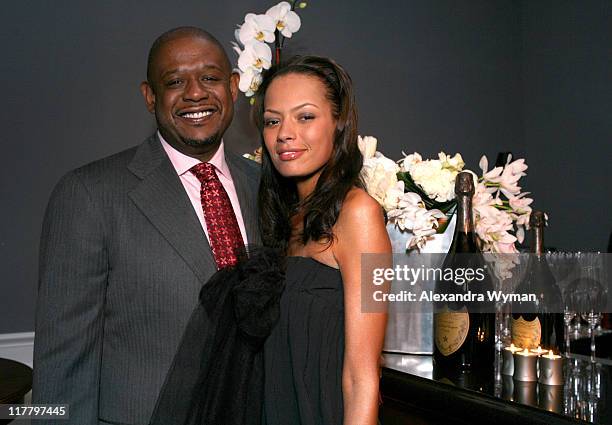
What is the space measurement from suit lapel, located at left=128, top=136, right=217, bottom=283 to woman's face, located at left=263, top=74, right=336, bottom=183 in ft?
0.78

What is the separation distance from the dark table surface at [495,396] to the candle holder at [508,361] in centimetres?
2

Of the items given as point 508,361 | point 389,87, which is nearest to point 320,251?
point 508,361

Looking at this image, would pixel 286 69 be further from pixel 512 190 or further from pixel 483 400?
pixel 483 400

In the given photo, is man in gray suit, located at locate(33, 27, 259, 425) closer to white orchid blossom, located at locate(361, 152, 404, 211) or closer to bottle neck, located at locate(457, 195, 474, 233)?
white orchid blossom, located at locate(361, 152, 404, 211)

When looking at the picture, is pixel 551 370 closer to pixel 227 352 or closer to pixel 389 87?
pixel 227 352

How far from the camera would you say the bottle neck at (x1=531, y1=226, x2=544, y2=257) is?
1.51 metres

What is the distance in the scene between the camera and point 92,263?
53.9 inches

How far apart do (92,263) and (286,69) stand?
2.02ft

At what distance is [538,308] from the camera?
149 cm

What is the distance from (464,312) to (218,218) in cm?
64

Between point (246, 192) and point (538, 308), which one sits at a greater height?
point (246, 192)

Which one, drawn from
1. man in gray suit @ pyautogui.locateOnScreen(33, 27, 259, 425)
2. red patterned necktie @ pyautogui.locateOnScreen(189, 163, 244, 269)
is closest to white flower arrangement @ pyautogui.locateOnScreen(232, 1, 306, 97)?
red patterned necktie @ pyautogui.locateOnScreen(189, 163, 244, 269)

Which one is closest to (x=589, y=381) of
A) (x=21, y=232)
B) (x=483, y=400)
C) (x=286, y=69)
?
(x=483, y=400)

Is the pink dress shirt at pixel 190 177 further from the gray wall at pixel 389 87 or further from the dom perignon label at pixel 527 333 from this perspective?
the gray wall at pixel 389 87
